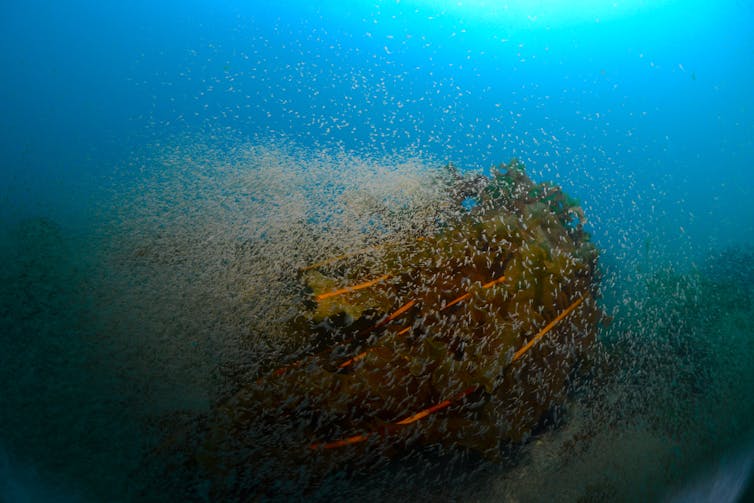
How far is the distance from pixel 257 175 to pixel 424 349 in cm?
66

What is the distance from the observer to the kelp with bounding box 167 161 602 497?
103 centimetres

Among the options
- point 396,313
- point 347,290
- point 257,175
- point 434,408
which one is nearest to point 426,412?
point 434,408

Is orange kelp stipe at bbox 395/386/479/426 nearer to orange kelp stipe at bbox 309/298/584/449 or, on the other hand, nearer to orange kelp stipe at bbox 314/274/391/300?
orange kelp stipe at bbox 309/298/584/449

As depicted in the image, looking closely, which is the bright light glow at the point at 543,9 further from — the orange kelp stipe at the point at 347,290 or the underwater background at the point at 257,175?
the orange kelp stipe at the point at 347,290

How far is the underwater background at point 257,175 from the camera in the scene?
1033mm

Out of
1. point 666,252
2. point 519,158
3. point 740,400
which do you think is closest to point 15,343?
point 519,158

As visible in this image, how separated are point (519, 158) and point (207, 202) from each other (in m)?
0.90

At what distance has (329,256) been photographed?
1059 millimetres

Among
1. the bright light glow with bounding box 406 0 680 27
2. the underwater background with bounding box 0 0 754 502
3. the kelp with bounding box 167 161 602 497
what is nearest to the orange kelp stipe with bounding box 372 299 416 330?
the kelp with bounding box 167 161 602 497

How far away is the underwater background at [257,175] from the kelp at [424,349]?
86 mm

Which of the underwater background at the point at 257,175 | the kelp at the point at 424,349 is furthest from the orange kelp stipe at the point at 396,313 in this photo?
the underwater background at the point at 257,175

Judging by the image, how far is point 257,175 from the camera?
1113mm

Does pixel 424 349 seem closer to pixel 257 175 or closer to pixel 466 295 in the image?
pixel 466 295

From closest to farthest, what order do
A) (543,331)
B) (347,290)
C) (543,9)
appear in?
(347,290), (543,331), (543,9)
